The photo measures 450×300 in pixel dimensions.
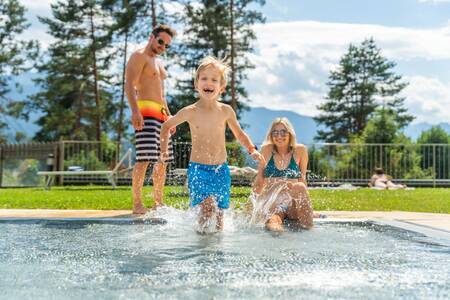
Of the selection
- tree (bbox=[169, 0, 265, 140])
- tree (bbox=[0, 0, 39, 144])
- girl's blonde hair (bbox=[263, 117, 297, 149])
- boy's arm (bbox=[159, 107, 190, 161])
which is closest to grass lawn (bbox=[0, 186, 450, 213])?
girl's blonde hair (bbox=[263, 117, 297, 149])

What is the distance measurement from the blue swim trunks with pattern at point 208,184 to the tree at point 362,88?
3556cm

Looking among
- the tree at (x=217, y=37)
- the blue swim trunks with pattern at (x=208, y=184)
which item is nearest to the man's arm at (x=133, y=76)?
the blue swim trunks with pattern at (x=208, y=184)

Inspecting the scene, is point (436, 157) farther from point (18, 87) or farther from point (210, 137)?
point (18, 87)

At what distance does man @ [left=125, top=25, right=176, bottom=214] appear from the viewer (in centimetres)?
484

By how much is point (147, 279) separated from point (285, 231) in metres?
1.75

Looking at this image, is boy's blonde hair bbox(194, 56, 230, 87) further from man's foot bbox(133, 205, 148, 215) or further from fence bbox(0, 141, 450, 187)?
fence bbox(0, 141, 450, 187)

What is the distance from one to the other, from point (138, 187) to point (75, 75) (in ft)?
82.9

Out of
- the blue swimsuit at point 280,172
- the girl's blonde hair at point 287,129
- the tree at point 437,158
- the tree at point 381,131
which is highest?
the tree at point 381,131

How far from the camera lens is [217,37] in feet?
78.8

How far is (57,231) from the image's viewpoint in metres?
3.77

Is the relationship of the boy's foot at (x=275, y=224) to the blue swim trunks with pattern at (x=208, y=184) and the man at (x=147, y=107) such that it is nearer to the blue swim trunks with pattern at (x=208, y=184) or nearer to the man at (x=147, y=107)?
the blue swim trunks with pattern at (x=208, y=184)

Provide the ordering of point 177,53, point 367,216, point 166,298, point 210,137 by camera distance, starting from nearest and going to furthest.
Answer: point 166,298
point 210,137
point 367,216
point 177,53

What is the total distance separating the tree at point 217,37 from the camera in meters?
23.6

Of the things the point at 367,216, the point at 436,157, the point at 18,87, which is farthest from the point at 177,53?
the point at 367,216
